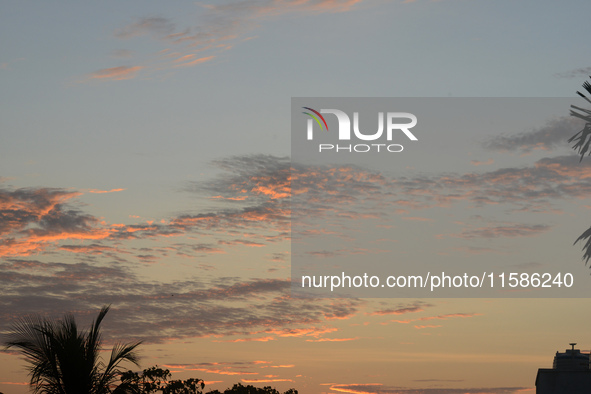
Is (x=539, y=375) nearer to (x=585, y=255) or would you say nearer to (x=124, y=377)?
(x=585, y=255)

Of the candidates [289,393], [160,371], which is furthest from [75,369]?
[289,393]

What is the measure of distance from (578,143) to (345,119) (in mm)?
13197

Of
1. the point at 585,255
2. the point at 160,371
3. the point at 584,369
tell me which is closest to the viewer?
the point at 585,255

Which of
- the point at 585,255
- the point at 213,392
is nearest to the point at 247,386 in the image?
the point at 213,392

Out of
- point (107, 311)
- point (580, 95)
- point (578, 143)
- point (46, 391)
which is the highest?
point (580, 95)

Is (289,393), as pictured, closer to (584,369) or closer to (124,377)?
(584,369)

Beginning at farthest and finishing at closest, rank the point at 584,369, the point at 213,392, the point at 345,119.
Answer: the point at 213,392, the point at 584,369, the point at 345,119

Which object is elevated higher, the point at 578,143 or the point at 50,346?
the point at 578,143

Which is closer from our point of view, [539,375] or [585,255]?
[585,255]

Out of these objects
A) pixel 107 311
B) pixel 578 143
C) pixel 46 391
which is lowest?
pixel 46 391

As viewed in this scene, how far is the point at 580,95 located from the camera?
32781 millimetres

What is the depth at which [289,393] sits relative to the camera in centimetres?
6238

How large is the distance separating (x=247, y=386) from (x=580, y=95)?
127 ft

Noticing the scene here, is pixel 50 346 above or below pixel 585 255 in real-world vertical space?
below
